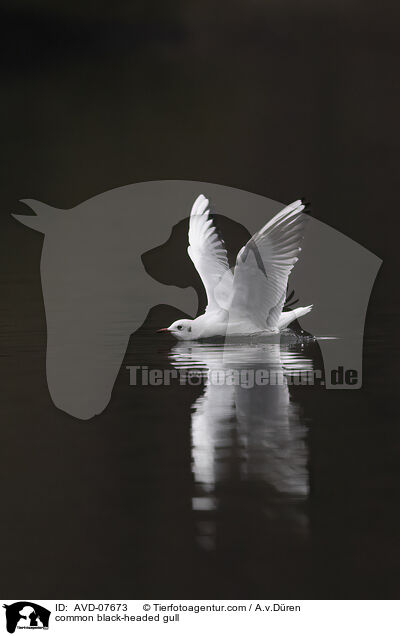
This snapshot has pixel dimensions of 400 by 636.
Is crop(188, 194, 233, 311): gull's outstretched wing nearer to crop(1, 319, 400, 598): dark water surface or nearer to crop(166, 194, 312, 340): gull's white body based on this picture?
crop(166, 194, 312, 340): gull's white body

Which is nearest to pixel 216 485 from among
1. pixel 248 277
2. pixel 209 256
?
pixel 248 277

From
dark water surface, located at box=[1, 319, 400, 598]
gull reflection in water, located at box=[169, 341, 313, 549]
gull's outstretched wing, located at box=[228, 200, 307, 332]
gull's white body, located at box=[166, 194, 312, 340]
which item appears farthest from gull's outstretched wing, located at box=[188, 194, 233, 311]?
dark water surface, located at box=[1, 319, 400, 598]

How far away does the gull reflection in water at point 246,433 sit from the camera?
148 inches

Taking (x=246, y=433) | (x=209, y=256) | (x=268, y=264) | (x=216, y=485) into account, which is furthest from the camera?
(x=209, y=256)

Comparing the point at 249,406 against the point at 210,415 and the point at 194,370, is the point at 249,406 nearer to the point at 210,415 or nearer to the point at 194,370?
the point at 210,415

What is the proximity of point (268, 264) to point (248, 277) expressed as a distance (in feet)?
0.60

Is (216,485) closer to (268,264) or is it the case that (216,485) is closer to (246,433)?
(246,433)

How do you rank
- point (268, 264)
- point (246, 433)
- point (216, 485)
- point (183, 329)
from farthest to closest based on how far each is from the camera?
point (183, 329)
point (268, 264)
point (246, 433)
point (216, 485)

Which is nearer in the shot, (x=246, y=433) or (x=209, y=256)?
(x=246, y=433)

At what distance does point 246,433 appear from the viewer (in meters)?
4.76

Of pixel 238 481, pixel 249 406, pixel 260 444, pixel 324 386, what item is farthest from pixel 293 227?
pixel 238 481

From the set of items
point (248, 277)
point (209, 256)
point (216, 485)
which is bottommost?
point (216, 485)

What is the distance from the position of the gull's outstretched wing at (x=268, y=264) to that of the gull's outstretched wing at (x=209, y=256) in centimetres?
28

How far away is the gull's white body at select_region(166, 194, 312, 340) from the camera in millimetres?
7352
